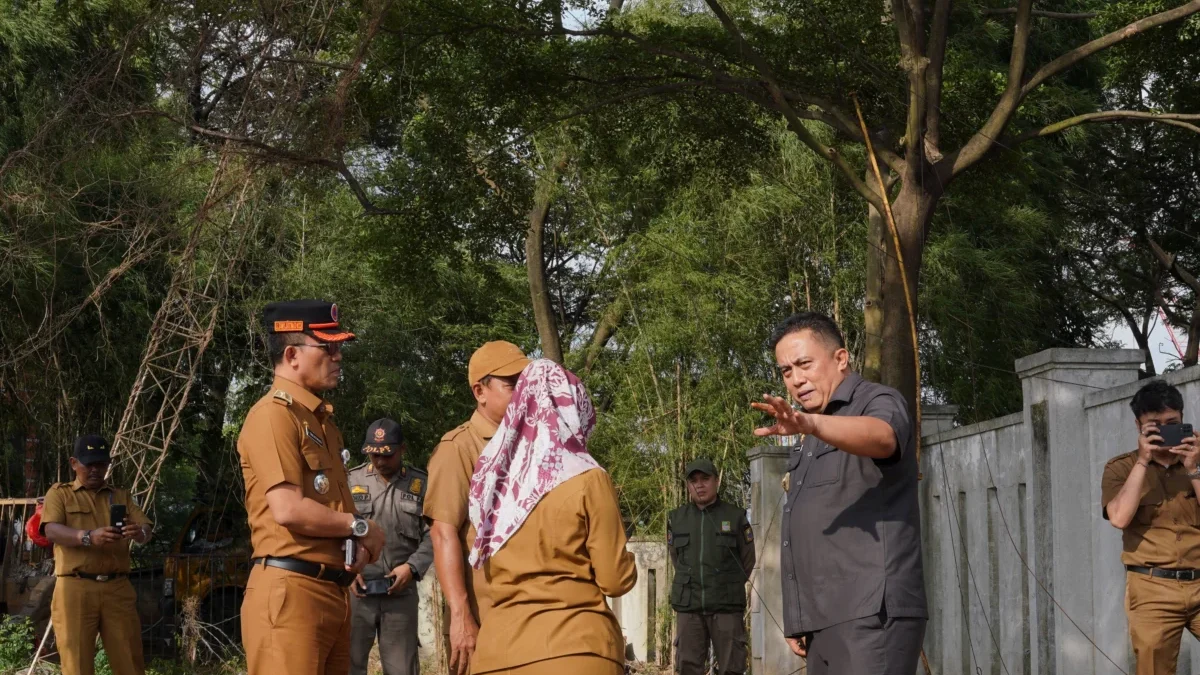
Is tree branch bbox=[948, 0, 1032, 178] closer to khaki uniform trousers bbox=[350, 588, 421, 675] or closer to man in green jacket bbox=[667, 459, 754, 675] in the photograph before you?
man in green jacket bbox=[667, 459, 754, 675]

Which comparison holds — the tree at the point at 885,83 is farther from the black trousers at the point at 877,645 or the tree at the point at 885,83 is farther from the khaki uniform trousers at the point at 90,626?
the black trousers at the point at 877,645

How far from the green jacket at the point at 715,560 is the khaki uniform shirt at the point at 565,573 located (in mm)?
6652

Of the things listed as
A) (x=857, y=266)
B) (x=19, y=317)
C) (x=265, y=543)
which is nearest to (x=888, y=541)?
(x=265, y=543)

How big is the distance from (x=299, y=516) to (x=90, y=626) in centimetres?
482

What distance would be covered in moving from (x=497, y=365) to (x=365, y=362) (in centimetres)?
1465

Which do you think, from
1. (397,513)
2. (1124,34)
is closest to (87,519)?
(397,513)

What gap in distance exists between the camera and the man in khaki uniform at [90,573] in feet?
29.6

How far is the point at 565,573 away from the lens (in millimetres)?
4059

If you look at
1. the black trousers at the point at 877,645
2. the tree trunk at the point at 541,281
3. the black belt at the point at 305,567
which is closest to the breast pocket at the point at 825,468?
the black trousers at the point at 877,645

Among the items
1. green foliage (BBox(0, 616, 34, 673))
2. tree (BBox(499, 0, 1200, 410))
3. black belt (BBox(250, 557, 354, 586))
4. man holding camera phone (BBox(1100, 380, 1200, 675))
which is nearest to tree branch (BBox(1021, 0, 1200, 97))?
Answer: tree (BBox(499, 0, 1200, 410))

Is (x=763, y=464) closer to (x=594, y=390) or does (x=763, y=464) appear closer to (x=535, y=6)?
(x=535, y=6)

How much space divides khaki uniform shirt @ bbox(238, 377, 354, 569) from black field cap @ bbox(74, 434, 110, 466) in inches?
180

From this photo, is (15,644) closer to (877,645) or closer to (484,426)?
(484,426)

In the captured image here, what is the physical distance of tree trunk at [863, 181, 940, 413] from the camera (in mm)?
9820
